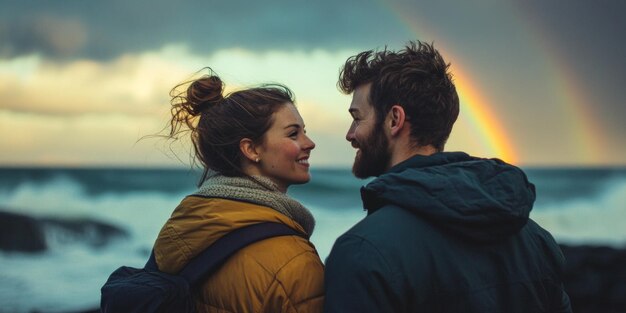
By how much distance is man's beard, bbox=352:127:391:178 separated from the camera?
2.51m

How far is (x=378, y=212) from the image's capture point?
202 cm

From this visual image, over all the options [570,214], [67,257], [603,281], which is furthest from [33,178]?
A: [603,281]

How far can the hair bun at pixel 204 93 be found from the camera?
Answer: 9.35 feet

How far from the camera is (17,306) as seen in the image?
12.9 metres

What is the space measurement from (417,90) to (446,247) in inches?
28.9

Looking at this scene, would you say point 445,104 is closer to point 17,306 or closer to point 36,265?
point 17,306

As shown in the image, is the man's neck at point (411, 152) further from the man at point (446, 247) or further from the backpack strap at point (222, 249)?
the backpack strap at point (222, 249)

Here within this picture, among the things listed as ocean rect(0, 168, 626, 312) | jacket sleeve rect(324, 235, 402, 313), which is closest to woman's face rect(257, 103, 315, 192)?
jacket sleeve rect(324, 235, 402, 313)

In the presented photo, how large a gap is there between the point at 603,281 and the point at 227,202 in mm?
8888

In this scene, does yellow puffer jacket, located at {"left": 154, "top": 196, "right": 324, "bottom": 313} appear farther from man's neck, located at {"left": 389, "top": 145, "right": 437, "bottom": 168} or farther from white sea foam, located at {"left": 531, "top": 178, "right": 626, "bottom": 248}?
white sea foam, located at {"left": 531, "top": 178, "right": 626, "bottom": 248}

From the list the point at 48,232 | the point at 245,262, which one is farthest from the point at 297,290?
the point at 48,232

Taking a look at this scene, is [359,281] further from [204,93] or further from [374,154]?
[204,93]

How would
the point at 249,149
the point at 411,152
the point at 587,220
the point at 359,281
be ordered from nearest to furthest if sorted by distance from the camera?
the point at 359,281 < the point at 411,152 < the point at 249,149 < the point at 587,220

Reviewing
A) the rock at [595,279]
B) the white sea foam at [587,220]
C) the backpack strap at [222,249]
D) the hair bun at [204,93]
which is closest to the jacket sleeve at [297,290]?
the backpack strap at [222,249]
